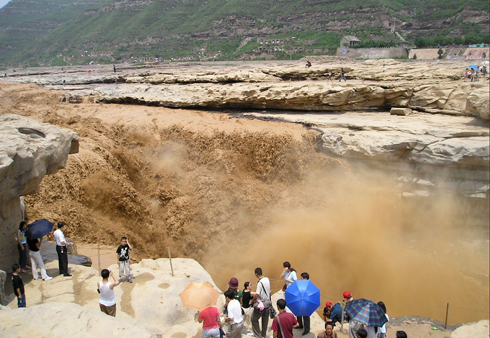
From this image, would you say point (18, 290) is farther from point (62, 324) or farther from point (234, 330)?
point (234, 330)

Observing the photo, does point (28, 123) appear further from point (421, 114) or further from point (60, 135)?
point (421, 114)

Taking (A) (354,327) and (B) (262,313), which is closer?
(A) (354,327)

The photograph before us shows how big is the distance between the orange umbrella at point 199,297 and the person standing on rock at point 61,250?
2705 mm

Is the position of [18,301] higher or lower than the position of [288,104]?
lower

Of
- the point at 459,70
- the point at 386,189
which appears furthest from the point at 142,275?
the point at 459,70

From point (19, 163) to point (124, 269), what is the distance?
276cm

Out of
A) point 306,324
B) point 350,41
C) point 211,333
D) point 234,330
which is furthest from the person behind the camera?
point 350,41

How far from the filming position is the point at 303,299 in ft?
20.3

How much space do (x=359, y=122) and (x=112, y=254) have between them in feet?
30.5

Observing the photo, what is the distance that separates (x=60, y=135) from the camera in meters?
8.03

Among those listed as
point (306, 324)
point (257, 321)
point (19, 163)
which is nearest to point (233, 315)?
point (257, 321)

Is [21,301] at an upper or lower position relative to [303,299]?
upper

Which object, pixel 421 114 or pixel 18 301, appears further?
pixel 421 114

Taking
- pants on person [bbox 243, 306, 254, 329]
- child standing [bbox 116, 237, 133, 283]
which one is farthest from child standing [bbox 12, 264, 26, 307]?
pants on person [bbox 243, 306, 254, 329]
